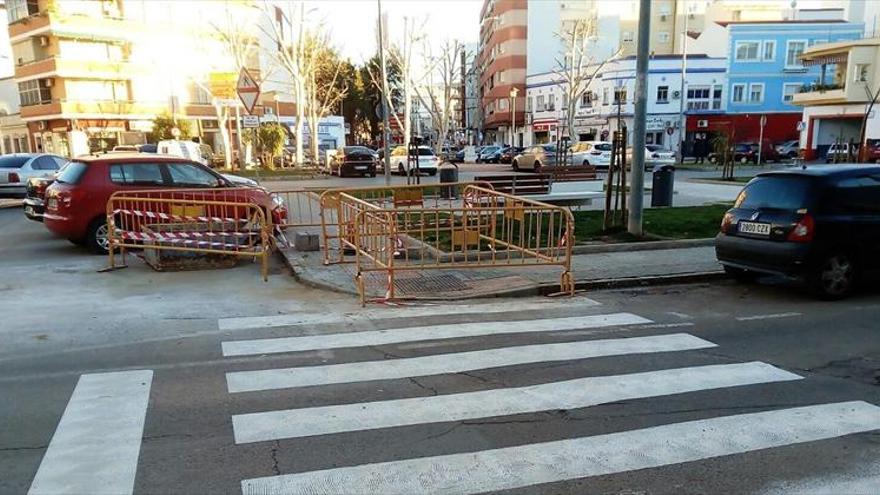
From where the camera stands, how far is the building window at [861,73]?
43781 millimetres

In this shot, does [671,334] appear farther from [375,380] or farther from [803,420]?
[375,380]

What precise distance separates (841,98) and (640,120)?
42.1 meters

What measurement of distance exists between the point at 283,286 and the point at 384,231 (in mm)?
1790

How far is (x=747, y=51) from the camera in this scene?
56938mm

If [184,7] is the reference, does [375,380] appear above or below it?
below

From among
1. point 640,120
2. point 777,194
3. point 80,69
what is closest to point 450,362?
point 777,194

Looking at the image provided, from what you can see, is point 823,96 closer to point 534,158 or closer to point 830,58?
point 830,58

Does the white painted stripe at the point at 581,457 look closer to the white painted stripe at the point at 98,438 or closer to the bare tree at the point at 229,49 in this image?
the white painted stripe at the point at 98,438

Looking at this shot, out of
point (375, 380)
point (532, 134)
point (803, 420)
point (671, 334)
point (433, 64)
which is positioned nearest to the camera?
point (803, 420)

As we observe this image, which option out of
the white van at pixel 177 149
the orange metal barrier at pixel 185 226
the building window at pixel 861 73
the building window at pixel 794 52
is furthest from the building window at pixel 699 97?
the orange metal barrier at pixel 185 226

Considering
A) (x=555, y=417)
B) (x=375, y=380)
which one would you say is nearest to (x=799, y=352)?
(x=555, y=417)

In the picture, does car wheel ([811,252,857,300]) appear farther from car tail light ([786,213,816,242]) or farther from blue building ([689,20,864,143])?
blue building ([689,20,864,143])

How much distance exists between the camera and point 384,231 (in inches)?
337

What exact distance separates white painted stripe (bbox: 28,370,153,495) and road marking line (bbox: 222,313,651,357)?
1081mm
